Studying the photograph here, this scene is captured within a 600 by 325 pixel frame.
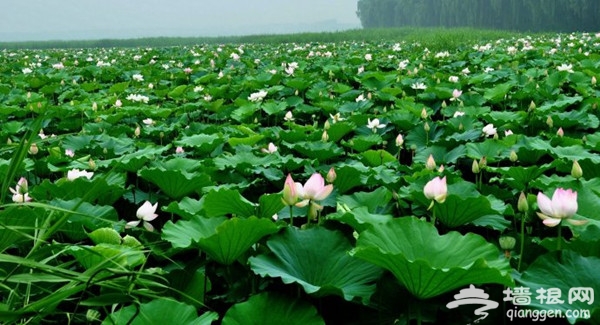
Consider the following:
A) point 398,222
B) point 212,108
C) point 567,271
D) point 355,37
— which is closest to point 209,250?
point 398,222

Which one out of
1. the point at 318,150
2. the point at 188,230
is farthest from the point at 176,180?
the point at 318,150

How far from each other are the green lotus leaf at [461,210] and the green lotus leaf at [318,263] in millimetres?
359

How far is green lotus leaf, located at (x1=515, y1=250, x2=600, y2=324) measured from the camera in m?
0.96

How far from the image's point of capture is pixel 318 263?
1139 mm

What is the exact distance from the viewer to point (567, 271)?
40.2 inches

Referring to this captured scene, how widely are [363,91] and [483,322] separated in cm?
326

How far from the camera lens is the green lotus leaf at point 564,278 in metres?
0.96

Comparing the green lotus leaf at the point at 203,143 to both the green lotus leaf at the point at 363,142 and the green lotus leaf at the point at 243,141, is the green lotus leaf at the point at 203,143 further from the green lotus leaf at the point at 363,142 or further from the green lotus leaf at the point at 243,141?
the green lotus leaf at the point at 363,142

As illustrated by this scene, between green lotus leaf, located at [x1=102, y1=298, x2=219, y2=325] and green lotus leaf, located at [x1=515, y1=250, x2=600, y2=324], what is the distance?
0.59m

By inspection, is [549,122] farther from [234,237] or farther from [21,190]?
[21,190]

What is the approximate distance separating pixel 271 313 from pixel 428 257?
1.09ft

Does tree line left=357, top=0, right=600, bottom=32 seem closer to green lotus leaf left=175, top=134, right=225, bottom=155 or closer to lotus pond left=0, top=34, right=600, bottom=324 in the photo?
lotus pond left=0, top=34, right=600, bottom=324

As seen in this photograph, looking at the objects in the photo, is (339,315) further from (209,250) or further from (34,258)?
(34,258)

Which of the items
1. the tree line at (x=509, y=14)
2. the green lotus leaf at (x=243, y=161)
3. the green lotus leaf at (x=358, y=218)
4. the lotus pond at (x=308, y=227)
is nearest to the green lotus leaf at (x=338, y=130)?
the lotus pond at (x=308, y=227)
